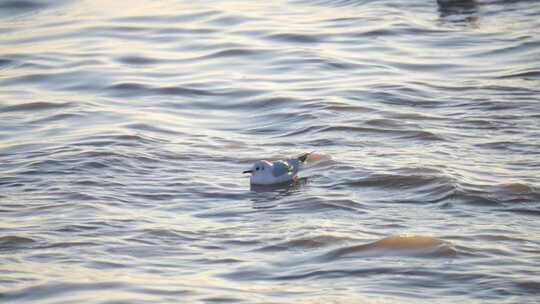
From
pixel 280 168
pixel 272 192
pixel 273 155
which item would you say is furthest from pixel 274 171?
pixel 273 155

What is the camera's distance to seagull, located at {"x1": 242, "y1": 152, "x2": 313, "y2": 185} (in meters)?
8.49

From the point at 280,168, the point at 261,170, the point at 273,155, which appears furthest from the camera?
the point at 273,155

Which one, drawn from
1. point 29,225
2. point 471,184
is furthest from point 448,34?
point 29,225

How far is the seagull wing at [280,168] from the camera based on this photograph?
338 inches

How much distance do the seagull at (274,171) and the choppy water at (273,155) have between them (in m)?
0.13

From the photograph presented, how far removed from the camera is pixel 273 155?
31.5ft

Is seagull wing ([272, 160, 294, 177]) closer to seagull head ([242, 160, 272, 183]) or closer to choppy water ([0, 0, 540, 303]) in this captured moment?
seagull head ([242, 160, 272, 183])

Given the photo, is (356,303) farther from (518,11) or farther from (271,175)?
(518,11)

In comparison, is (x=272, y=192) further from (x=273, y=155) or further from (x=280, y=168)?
(x=273, y=155)

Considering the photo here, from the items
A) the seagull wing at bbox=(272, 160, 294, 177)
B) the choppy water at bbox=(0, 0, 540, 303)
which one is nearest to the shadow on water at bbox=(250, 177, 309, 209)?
the choppy water at bbox=(0, 0, 540, 303)

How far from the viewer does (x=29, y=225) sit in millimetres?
7496

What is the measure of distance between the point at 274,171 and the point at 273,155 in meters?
1.03

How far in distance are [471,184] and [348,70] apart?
212 inches

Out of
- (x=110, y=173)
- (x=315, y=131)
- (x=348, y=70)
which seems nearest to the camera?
(x=110, y=173)
